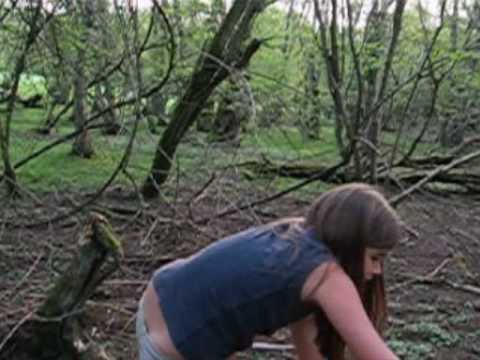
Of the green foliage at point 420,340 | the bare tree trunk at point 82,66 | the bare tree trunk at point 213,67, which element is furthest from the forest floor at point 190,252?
the bare tree trunk at point 82,66

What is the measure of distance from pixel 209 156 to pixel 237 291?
12.3 ft

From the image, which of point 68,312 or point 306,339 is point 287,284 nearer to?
point 306,339

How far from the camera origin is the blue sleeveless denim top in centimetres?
192

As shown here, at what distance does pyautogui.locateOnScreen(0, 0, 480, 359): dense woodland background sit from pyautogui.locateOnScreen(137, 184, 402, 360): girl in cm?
131

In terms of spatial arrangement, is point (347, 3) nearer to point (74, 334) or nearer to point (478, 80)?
point (478, 80)

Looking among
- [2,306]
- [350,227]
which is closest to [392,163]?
[2,306]

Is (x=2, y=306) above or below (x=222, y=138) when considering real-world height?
below

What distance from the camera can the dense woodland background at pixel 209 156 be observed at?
410 centimetres

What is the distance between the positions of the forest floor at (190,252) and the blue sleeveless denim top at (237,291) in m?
1.72

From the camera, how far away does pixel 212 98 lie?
6.43 metres

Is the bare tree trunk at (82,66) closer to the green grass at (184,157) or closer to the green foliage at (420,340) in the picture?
the green grass at (184,157)

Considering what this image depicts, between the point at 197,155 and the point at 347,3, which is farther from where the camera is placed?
the point at 197,155

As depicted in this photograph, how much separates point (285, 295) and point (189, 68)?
4.73m

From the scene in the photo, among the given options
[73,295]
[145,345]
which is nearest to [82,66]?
[73,295]
